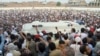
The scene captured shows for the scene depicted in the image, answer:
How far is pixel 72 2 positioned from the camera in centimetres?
12150

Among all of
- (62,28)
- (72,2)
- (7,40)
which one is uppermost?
(7,40)

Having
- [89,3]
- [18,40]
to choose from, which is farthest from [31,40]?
[89,3]

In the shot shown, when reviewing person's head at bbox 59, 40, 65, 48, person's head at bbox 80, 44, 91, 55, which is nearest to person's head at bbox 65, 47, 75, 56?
person's head at bbox 59, 40, 65, 48

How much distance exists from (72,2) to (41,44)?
369ft

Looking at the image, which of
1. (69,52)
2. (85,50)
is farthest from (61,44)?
(85,50)

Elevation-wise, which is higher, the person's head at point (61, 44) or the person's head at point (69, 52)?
the person's head at point (61, 44)

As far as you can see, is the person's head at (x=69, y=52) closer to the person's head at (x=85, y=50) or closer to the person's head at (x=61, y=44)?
the person's head at (x=61, y=44)

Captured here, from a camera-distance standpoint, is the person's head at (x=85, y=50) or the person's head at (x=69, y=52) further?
the person's head at (x=69, y=52)

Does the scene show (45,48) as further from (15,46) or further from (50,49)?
(15,46)

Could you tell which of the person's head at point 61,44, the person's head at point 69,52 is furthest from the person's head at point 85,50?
the person's head at point 61,44

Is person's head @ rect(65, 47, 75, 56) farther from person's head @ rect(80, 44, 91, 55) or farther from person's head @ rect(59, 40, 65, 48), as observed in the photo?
person's head @ rect(80, 44, 91, 55)

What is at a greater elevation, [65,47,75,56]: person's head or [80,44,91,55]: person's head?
[80,44,91,55]: person's head

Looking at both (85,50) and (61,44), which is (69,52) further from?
(85,50)

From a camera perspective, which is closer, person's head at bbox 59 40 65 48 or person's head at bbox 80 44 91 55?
person's head at bbox 80 44 91 55
